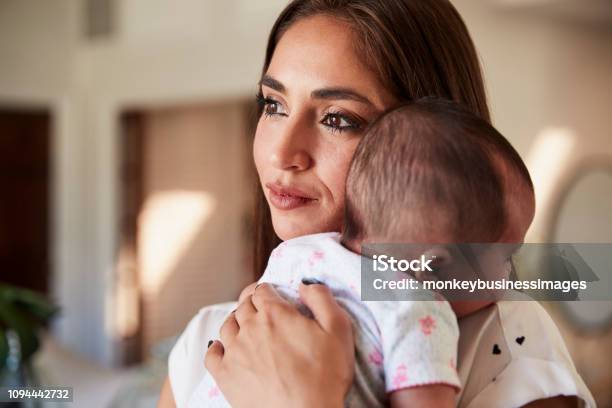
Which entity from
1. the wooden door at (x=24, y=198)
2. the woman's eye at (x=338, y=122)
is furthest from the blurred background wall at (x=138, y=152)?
the woman's eye at (x=338, y=122)

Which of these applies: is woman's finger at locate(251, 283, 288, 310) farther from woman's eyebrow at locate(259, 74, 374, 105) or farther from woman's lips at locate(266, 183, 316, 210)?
woman's eyebrow at locate(259, 74, 374, 105)

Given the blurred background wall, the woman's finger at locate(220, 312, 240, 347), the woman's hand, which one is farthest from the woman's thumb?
the blurred background wall

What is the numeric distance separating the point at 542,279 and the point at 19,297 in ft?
5.11

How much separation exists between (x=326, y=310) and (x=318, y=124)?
0.84ft

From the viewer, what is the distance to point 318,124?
2.39 feet

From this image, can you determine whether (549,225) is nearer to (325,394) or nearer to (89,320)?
(325,394)

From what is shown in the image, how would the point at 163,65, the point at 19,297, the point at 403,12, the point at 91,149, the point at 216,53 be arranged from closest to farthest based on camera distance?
the point at 403,12, the point at 19,297, the point at 216,53, the point at 163,65, the point at 91,149

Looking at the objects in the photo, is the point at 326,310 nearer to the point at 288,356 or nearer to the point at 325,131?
the point at 288,356

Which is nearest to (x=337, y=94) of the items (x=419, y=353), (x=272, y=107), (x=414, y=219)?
(x=272, y=107)

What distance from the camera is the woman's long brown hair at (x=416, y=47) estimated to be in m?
0.74

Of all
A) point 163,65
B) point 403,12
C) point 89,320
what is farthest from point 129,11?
point 403,12

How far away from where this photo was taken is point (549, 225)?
2883 mm

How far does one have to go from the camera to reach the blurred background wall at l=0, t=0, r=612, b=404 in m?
3.83

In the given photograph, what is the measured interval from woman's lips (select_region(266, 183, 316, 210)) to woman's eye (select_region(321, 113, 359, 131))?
8 cm
